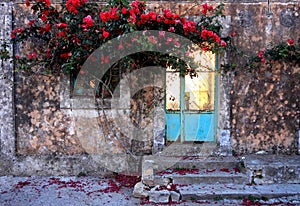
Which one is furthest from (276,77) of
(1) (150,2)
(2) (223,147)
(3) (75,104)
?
(3) (75,104)

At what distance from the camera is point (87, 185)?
15.9 feet

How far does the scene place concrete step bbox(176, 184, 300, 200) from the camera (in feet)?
13.5

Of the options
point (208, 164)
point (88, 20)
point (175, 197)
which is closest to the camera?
point (175, 197)

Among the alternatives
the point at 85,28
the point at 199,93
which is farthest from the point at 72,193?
the point at 199,93

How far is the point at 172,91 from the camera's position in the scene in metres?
5.48

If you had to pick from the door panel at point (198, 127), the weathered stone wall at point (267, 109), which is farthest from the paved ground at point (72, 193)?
the door panel at point (198, 127)

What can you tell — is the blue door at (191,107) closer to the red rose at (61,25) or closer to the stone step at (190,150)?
the stone step at (190,150)

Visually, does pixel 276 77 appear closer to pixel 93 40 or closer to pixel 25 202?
pixel 93 40

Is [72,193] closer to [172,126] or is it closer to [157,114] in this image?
[157,114]

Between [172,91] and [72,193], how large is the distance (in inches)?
98.3

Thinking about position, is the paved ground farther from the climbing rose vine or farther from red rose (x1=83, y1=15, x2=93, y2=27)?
red rose (x1=83, y1=15, x2=93, y2=27)

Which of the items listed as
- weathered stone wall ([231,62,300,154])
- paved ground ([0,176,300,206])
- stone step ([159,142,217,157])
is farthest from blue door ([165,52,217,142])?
paved ground ([0,176,300,206])

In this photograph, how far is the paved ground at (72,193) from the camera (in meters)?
4.09

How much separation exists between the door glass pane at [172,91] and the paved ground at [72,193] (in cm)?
159
